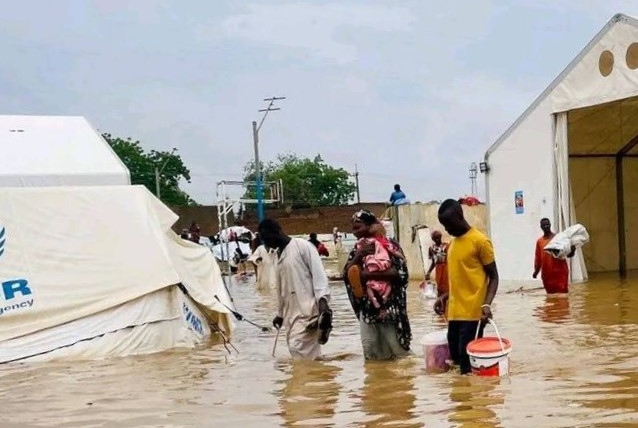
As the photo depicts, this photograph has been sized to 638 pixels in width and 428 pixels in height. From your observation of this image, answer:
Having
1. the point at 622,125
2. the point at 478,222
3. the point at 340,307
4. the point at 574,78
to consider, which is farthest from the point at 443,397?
the point at 478,222

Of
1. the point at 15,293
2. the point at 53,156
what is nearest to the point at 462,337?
the point at 15,293

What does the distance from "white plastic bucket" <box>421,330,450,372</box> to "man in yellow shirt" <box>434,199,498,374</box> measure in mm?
353

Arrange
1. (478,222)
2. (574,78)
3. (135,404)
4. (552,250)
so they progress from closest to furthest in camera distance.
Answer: (135,404), (552,250), (574,78), (478,222)

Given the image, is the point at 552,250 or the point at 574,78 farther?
the point at 574,78

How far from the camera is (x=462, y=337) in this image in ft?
24.2

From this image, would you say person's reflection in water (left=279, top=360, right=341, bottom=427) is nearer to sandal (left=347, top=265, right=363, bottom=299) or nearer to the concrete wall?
sandal (left=347, top=265, right=363, bottom=299)

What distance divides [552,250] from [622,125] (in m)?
7.45

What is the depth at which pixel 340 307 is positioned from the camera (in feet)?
55.5

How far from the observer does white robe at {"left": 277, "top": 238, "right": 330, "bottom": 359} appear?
8516mm

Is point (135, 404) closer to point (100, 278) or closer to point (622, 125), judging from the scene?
point (100, 278)

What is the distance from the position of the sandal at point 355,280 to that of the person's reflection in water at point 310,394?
71 cm

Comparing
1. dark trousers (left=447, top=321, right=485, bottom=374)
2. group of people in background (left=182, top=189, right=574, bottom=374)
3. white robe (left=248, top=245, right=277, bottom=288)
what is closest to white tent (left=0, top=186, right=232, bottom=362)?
group of people in background (left=182, top=189, right=574, bottom=374)

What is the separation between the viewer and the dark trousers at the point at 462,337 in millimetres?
7359

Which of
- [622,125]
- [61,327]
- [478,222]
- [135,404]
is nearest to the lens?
[135,404]
